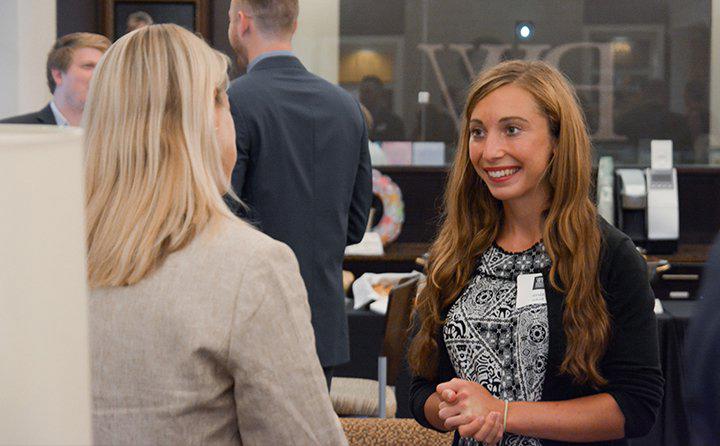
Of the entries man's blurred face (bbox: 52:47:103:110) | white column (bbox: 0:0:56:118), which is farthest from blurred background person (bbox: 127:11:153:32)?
man's blurred face (bbox: 52:47:103:110)

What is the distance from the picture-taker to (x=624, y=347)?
5.74 ft

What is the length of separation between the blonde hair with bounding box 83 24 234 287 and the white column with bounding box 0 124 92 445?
540 mm

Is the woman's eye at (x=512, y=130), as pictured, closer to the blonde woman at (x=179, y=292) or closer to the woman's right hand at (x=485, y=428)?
the woman's right hand at (x=485, y=428)

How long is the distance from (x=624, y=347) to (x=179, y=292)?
2.69 ft

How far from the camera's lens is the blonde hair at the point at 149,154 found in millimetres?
1272

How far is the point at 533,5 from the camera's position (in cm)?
703

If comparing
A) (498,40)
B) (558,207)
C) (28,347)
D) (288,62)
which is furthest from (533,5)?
(28,347)

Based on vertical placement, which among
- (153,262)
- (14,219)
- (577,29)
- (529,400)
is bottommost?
(529,400)

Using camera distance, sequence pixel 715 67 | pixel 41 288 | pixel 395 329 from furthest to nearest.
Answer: pixel 715 67 < pixel 395 329 < pixel 41 288

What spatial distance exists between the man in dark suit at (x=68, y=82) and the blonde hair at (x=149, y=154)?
91.7 inches

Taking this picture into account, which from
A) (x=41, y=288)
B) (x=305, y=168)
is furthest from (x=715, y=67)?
(x=41, y=288)

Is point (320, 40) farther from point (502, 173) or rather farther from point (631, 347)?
point (631, 347)

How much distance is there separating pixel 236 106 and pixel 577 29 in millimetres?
4730

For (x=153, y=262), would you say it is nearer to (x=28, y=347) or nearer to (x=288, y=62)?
(x=28, y=347)
